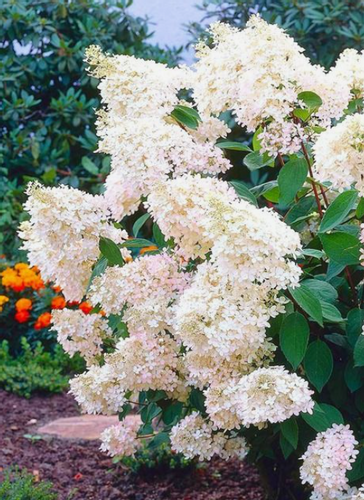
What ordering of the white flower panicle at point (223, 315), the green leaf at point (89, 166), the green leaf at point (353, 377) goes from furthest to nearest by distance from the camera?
the green leaf at point (89, 166) → the green leaf at point (353, 377) → the white flower panicle at point (223, 315)

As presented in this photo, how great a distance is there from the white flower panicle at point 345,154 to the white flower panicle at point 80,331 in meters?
0.82

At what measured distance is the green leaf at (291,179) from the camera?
1.90 m

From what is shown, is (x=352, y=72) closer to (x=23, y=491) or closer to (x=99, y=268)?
(x=99, y=268)

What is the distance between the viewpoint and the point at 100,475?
10.7 ft

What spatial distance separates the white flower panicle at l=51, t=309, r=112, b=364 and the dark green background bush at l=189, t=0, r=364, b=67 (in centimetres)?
315

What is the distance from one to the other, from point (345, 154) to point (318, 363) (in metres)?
0.50

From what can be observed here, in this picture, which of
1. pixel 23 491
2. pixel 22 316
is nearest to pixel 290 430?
pixel 23 491

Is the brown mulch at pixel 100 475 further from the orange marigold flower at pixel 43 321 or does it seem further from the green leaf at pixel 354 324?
the green leaf at pixel 354 324

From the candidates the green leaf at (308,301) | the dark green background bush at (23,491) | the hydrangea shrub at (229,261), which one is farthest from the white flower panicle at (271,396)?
the dark green background bush at (23,491)

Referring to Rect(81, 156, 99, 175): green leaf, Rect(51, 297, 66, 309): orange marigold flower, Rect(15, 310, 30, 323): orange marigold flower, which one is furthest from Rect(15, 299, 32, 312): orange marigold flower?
Rect(81, 156, 99, 175): green leaf

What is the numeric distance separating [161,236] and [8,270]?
A: 8.19ft

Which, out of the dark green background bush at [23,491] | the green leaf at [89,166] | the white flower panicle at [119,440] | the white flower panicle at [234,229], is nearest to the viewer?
the white flower panicle at [234,229]

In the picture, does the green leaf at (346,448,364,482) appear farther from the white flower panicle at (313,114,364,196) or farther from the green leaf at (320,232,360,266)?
the white flower panicle at (313,114,364,196)

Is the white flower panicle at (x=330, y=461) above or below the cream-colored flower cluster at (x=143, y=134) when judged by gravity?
below
